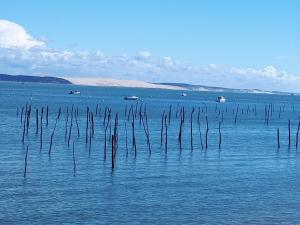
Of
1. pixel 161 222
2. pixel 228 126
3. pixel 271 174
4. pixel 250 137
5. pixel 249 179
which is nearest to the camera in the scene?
pixel 161 222

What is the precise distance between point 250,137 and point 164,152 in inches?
860

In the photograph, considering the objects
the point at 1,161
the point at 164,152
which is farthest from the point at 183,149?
the point at 1,161

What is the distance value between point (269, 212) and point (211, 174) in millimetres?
12024

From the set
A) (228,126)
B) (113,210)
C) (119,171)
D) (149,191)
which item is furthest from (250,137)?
(113,210)

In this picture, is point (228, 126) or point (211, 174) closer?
point (211, 174)

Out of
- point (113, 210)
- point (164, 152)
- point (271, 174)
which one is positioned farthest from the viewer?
point (164, 152)

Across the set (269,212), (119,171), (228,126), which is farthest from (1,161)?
(228,126)

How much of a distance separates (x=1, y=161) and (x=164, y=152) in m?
16.1

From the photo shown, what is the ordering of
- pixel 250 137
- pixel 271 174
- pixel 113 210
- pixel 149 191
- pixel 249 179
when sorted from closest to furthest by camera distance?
pixel 113 210 < pixel 149 191 < pixel 249 179 < pixel 271 174 < pixel 250 137

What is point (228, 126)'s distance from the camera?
9231 cm

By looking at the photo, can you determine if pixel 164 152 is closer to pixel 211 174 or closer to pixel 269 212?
pixel 211 174

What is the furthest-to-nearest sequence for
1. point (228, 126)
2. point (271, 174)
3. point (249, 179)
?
point (228, 126), point (271, 174), point (249, 179)

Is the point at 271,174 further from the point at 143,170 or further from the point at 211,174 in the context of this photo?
the point at 143,170

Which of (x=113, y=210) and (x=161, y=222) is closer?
(x=161, y=222)
